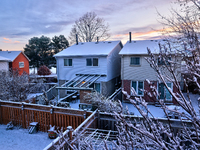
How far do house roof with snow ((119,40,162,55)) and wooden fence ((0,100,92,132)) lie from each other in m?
8.31

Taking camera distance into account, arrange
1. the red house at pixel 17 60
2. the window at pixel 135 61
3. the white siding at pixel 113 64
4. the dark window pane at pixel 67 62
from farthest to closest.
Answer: the red house at pixel 17 60
the dark window pane at pixel 67 62
the white siding at pixel 113 64
the window at pixel 135 61

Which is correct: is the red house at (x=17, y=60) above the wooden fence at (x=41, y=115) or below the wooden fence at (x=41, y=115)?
above

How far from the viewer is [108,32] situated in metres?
28.2

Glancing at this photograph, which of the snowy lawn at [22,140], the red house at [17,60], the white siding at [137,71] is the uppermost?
the red house at [17,60]

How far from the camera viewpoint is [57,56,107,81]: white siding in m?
14.6

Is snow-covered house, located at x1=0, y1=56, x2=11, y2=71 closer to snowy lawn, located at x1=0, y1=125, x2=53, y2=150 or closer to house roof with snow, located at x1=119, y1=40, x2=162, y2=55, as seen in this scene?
snowy lawn, located at x1=0, y1=125, x2=53, y2=150

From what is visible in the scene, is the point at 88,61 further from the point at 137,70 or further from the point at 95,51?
the point at 137,70

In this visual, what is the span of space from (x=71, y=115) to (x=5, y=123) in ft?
15.9

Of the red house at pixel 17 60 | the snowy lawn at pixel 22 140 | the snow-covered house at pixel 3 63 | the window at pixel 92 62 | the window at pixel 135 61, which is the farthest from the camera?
the red house at pixel 17 60

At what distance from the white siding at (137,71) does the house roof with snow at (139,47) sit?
22.9 inches

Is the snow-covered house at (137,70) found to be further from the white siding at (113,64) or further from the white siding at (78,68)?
the white siding at (78,68)

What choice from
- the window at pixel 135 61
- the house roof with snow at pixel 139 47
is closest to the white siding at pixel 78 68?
the house roof with snow at pixel 139 47

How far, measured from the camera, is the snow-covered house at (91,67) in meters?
14.5

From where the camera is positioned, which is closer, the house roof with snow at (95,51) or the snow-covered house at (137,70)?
the snow-covered house at (137,70)
